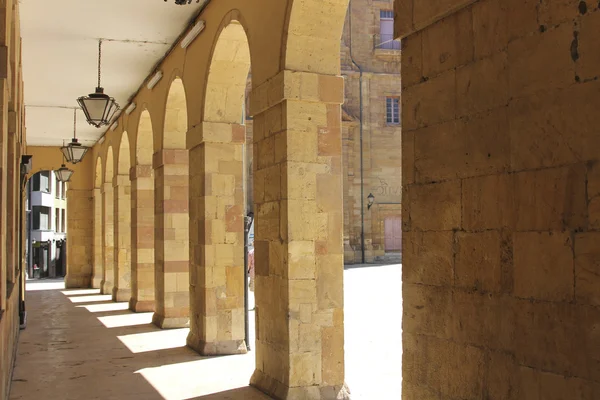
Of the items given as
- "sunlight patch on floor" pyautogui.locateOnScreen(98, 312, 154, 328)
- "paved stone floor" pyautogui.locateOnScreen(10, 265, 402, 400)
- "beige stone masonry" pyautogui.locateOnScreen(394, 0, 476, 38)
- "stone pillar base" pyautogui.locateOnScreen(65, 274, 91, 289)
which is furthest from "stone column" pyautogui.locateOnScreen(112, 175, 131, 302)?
"beige stone masonry" pyautogui.locateOnScreen(394, 0, 476, 38)

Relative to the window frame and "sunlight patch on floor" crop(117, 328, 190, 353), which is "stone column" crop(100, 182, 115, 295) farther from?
the window frame

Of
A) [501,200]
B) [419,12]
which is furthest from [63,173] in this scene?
[501,200]

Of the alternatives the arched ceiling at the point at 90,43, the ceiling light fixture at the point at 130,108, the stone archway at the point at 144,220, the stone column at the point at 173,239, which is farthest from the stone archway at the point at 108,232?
the stone column at the point at 173,239

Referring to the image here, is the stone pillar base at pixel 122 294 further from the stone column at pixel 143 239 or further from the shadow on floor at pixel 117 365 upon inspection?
the shadow on floor at pixel 117 365

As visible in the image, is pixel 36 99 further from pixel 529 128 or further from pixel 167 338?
pixel 529 128

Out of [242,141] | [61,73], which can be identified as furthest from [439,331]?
[61,73]

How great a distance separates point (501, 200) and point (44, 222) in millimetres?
36046

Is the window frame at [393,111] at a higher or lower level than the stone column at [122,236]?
higher

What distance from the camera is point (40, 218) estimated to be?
3538 centimetres

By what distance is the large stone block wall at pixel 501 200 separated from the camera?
2502mm

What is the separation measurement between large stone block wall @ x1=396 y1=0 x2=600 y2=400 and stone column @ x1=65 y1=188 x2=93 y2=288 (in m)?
17.1

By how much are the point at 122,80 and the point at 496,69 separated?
31.0 ft

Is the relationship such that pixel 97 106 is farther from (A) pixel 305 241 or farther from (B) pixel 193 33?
(A) pixel 305 241

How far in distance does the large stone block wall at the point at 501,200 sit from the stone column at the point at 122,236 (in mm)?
11557
